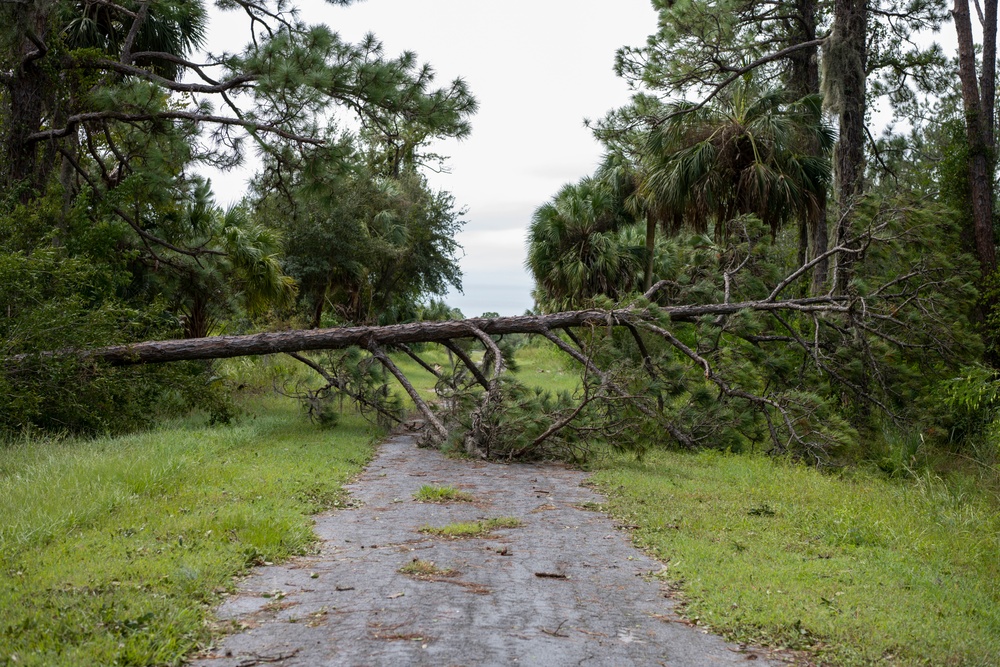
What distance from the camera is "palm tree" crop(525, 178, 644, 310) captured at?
2517 cm

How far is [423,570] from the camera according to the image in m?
5.61

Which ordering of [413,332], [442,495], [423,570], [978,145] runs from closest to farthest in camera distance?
[423,570] → [442,495] → [413,332] → [978,145]

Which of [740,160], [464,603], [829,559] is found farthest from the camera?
[740,160]

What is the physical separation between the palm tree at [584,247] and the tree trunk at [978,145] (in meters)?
10.9

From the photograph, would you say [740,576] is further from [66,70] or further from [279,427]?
[66,70]

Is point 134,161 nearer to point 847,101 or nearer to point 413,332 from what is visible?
point 413,332

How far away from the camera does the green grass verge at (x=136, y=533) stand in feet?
13.6

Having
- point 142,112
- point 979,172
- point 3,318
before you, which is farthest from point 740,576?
point 979,172

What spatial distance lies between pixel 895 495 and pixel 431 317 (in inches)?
1149

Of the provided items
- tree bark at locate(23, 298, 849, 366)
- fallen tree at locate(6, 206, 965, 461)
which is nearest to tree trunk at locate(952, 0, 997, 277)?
fallen tree at locate(6, 206, 965, 461)

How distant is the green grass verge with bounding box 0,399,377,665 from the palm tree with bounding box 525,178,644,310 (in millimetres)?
15507

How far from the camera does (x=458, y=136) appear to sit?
13242 mm

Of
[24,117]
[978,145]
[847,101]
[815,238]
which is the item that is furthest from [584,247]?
[24,117]

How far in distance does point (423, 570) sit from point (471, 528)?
137 centimetres
